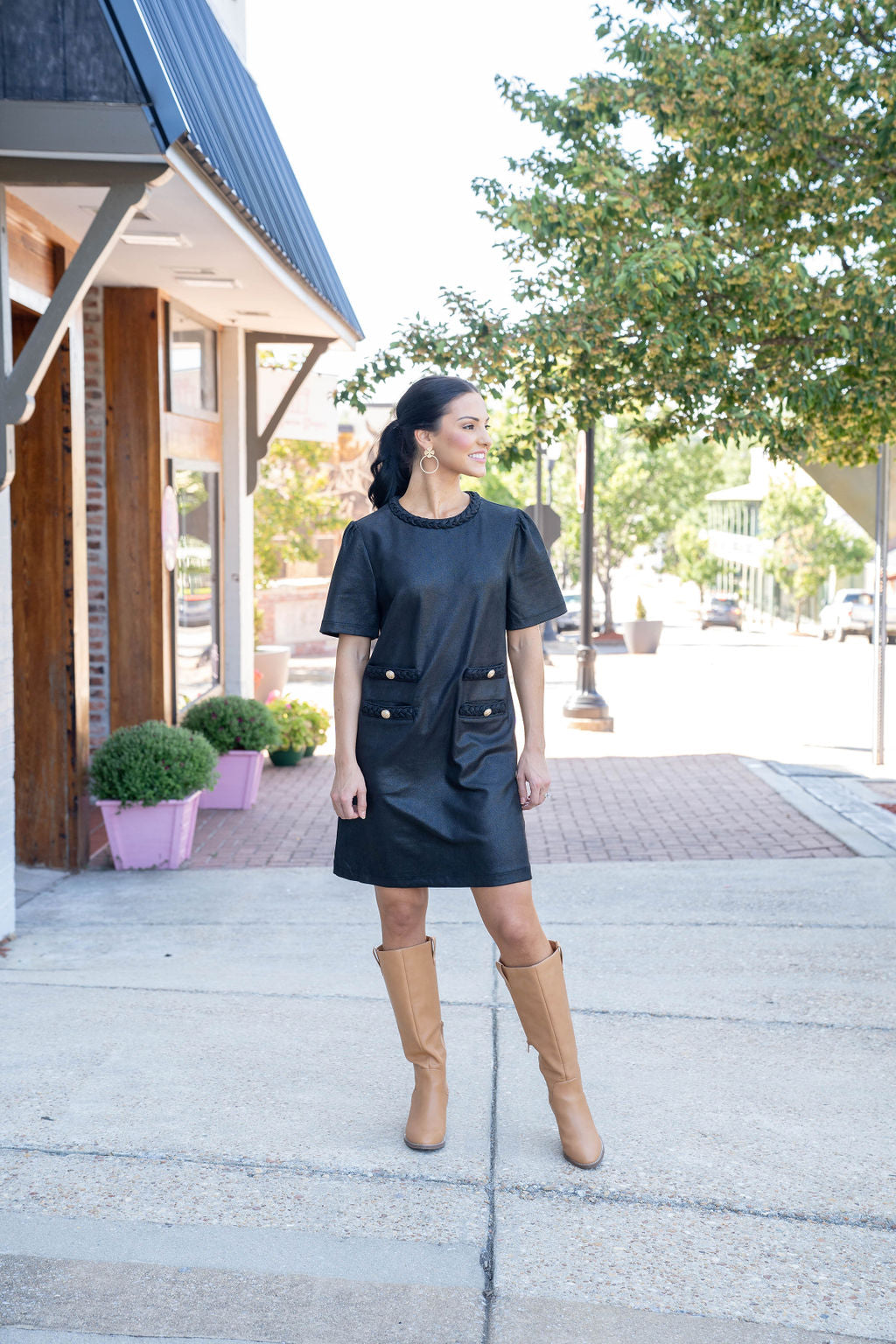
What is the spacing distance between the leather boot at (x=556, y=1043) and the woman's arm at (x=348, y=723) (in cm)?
57

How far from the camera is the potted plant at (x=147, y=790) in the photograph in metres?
7.20

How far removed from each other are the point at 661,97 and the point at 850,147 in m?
1.21

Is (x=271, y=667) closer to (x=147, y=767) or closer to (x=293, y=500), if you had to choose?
(x=147, y=767)

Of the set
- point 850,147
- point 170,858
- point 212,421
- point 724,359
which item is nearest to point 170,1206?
point 170,858

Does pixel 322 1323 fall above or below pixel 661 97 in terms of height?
below

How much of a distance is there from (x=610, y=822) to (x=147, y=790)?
3190 mm

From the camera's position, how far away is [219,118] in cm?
654

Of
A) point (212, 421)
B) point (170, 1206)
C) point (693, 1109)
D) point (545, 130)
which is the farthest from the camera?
point (212, 421)

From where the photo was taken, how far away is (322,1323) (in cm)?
274

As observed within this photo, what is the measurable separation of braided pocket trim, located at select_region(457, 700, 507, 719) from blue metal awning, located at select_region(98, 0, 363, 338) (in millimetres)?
2395

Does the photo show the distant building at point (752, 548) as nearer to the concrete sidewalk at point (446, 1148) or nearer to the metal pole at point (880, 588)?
the metal pole at point (880, 588)

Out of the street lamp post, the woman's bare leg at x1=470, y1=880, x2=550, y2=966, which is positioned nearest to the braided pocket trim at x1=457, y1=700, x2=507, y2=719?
the woman's bare leg at x1=470, y1=880, x2=550, y2=966

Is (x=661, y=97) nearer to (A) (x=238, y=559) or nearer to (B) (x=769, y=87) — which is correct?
(B) (x=769, y=87)

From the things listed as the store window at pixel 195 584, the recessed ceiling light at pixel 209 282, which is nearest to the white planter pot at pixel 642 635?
the store window at pixel 195 584
